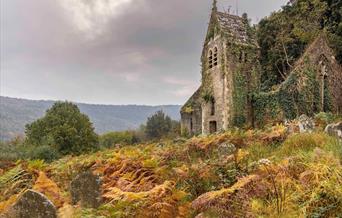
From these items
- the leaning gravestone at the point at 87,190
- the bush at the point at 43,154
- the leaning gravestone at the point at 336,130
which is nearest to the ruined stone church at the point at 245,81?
the bush at the point at 43,154

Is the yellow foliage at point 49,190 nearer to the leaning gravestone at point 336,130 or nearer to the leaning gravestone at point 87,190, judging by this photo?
the leaning gravestone at point 87,190

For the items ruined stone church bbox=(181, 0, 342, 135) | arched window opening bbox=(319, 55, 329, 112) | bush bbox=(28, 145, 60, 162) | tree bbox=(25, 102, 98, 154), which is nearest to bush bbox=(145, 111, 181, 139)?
tree bbox=(25, 102, 98, 154)

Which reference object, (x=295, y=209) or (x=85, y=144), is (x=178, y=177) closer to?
(x=295, y=209)

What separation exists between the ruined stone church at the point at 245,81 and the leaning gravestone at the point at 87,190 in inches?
744

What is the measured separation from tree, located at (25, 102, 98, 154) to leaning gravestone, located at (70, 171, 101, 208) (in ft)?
112

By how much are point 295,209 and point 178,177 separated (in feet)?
7.68

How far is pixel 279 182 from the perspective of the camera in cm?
534

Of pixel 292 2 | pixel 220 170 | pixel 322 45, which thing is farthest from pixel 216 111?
pixel 220 170

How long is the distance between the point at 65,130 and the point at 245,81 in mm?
23117

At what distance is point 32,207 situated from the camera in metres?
4.39

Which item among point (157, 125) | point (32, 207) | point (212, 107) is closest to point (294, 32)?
point (212, 107)

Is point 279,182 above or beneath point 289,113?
beneath

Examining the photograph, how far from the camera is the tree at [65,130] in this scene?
40281mm

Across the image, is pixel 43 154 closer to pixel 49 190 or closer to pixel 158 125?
pixel 49 190
